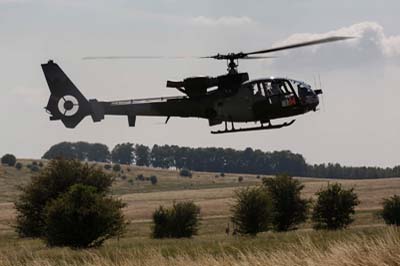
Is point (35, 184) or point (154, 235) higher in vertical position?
point (35, 184)

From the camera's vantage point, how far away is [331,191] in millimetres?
84812

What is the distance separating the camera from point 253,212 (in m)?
81.2

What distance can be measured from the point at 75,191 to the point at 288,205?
112 feet

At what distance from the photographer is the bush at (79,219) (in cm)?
5916

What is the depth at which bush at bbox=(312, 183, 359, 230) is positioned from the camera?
83.4m

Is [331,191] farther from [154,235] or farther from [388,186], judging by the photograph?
[388,186]

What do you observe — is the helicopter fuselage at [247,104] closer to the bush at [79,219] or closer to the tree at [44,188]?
the bush at [79,219]

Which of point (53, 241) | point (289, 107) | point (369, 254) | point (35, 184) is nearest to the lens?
point (369, 254)

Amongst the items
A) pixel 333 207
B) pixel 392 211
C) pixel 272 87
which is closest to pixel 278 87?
pixel 272 87

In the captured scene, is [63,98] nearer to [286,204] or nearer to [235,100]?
[235,100]

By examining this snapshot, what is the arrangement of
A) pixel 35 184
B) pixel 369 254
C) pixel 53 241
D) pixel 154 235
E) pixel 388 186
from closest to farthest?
pixel 369 254
pixel 53 241
pixel 35 184
pixel 154 235
pixel 388 186

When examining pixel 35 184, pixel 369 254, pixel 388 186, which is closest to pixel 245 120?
pixel 369 254

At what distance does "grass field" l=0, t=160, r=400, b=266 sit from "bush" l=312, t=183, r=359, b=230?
2514 millimetres

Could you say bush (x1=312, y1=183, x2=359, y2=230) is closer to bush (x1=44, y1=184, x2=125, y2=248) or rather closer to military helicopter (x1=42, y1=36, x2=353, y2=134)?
bush (x1=44, y1=184, x2=125, y2=248)
